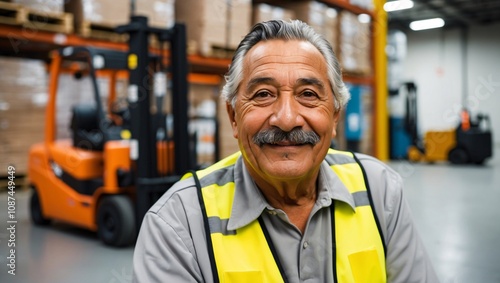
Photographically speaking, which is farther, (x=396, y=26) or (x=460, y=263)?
(x=396, y=26)

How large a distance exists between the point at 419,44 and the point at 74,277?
19314 mm

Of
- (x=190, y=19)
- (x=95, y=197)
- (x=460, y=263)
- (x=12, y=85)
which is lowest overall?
(x=460, y=263)

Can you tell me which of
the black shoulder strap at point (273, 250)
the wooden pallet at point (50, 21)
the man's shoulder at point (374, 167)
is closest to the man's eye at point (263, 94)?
the black shoulder strap at point (273, 250)

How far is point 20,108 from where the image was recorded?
21.3 ft

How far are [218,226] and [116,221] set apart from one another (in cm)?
320

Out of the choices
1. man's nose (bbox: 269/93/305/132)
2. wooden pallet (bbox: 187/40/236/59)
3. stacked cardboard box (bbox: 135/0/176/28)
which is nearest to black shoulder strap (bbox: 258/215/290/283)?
man's nose (bbox: 269/93/305/132)

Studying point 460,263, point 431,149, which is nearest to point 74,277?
point 460,263

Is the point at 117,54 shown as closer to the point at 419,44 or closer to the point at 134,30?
the point at 134,30

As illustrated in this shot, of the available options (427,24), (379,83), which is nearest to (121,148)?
(379,83)

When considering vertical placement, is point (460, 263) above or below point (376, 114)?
below

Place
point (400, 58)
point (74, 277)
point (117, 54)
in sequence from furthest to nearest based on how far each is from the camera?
1. point (400, 58)
2. point (117, 54)
3. point (74, 277)

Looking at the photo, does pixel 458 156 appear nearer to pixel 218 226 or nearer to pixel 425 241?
pixel 425 241

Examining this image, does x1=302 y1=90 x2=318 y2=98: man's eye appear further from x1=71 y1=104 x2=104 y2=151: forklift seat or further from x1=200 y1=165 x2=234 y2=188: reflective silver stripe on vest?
x1=71 y1=104 x2=104 y2=151: forklift seat

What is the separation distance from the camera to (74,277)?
3.53 meters
